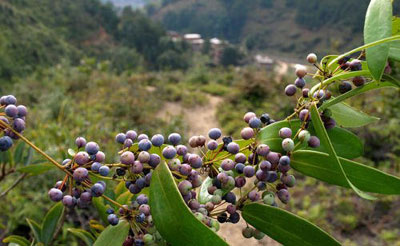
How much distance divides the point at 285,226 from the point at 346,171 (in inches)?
5.3

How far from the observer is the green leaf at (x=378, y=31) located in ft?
1.69

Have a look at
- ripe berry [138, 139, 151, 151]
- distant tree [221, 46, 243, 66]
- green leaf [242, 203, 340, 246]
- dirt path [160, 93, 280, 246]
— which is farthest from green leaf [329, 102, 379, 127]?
distant tree [221, 46, 243, 66]

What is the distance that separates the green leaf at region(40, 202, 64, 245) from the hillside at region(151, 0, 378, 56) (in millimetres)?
19788

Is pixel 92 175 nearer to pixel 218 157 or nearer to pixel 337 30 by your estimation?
pixel 218 157

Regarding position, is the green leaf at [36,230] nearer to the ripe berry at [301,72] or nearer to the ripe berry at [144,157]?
the ripe berry at [144,157]

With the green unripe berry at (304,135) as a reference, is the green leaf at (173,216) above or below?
below

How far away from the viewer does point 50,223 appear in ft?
3.28

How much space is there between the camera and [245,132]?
59 centimetres

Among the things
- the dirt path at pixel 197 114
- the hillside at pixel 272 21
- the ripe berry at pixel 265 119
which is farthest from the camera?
the hillside at pixel 272 21

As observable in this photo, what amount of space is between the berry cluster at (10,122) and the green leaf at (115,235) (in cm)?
21

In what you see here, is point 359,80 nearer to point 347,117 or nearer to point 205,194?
point 347,117

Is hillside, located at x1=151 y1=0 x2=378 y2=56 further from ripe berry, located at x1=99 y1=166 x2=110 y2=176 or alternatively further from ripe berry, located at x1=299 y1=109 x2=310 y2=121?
ripe berry, located at x1=99 y1=166 x2=110 y2=176

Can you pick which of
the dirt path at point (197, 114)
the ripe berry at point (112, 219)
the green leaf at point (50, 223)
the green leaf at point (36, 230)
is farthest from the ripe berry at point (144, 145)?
the dirt path at point (197, 114)

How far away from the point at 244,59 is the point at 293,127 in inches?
964
